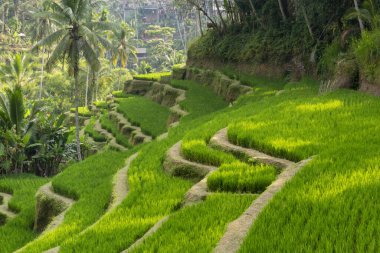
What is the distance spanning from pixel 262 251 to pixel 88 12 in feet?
65.3

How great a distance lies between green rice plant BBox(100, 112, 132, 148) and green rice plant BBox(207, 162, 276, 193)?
14372 millimetres

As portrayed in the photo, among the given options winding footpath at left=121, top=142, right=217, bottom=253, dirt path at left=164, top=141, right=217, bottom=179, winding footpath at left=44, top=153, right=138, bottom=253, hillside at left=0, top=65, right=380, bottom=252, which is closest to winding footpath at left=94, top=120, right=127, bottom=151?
hillside at left=0, top=65, right=380, bottom=252

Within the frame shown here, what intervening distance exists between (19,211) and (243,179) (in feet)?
25.8

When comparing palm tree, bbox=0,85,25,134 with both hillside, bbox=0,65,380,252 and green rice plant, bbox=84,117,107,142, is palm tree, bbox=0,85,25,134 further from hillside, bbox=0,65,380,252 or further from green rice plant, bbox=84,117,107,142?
green rice plant, bbox=84,117,107,142

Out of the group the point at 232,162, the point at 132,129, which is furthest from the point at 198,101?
the point at 232,162

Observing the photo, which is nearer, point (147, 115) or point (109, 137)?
point (147, 115)

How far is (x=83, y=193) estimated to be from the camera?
8.66 metres

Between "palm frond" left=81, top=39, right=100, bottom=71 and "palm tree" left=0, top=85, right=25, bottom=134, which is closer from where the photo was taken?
"palm tree" left=0, top=85, right=25, bottom=134

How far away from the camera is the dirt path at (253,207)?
12.1ft

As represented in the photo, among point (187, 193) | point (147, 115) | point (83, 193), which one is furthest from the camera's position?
point (147, 115)

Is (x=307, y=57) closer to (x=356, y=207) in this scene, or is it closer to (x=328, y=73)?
(x=328, y=73)

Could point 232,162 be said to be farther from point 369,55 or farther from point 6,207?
point 6,207

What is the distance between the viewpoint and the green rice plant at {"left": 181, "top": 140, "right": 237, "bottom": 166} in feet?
22.1

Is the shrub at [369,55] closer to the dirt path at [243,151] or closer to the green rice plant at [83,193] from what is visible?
the dirt path at [243,151]
